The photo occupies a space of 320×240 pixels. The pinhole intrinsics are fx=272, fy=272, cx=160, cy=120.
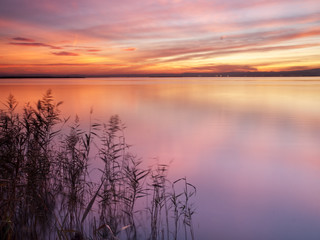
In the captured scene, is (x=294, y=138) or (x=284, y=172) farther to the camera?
(x=294, y=138)

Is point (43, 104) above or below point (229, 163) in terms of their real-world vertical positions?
above

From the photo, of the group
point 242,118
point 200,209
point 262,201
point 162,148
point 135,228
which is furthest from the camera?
point 242,118

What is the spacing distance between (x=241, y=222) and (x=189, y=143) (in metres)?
7.29

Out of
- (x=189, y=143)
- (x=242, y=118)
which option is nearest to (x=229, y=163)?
(x=189, y=143)

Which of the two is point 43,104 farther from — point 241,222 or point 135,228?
point 241,222

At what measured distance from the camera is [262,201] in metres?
7.26

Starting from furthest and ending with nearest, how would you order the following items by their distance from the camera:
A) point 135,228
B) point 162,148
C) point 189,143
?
point 189,143
point 162,148
point 135,228

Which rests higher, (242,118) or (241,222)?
(242,118)

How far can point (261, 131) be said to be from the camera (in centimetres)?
1617

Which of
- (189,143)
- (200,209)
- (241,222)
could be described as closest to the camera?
(241,222)

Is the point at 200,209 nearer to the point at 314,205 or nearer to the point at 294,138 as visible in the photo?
the point at 314,205

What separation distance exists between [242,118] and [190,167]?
40.0 feet

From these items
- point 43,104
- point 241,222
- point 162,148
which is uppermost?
point 43,104

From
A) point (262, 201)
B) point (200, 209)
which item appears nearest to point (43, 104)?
point (200, 209)
